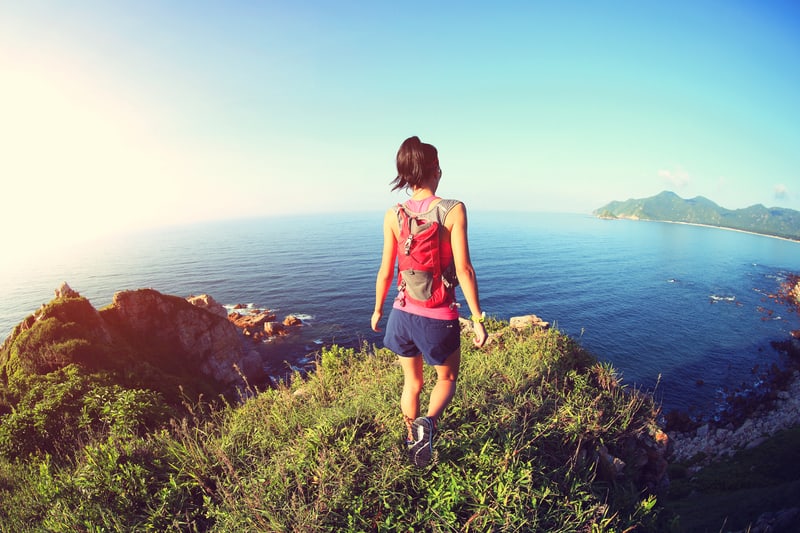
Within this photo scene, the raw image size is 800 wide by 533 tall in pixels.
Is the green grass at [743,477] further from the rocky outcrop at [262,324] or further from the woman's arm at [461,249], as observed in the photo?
the rocky outcrop at [262,324]

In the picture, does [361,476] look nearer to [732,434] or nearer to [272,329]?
[272,329]

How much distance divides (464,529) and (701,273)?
102m

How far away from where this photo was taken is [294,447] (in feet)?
12.4

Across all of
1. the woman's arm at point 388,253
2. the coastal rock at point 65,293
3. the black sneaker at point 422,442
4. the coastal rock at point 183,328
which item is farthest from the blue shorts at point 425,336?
the coastal rock at point 183,328

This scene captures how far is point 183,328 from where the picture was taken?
946 inches

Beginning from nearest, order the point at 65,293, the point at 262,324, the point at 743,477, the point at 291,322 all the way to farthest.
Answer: the point at 743,477 → the point at 65,293 → the point at 262,324 → the point at 291,322

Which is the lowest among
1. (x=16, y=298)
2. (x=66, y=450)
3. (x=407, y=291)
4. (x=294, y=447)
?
(x=16, y=298)

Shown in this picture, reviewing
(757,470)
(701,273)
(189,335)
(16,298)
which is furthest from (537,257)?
(16,298)

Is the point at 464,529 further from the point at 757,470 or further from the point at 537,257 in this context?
the point at 537,257

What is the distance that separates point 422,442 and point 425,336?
48.7 inches

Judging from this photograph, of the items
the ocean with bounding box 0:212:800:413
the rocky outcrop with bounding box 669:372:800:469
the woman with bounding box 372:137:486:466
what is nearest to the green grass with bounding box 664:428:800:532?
the rocky outcrop with bounding box 669:372:800:469

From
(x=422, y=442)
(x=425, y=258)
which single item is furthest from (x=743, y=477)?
(x=425, y=258)

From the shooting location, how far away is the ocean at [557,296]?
3183cm

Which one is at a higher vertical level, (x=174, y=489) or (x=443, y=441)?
(x=443, y=441)
